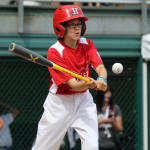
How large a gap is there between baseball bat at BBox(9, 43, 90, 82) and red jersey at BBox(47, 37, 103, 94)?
0.45 feet

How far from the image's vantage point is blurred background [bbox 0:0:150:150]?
6.17 m

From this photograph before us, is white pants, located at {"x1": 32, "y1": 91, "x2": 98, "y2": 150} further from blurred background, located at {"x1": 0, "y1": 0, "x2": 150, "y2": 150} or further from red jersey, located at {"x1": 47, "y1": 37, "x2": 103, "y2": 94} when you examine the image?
blurred background, located at {"x1": 0, "y1": 0, "x2": 150, "y2": 150}

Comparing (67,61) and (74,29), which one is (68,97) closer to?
(67,61)

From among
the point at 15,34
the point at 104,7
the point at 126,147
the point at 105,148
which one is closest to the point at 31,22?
the point at 15,34

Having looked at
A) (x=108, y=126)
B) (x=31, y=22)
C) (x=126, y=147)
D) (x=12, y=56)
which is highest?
(x=31, y=22)

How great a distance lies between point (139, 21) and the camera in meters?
6.46

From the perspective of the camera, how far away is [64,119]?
415 centimetres

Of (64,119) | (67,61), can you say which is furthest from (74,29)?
(64,119)

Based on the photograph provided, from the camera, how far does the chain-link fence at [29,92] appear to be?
689 centimetres

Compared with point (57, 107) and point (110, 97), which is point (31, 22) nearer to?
point (110, 97)

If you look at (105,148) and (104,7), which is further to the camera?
(104,7)

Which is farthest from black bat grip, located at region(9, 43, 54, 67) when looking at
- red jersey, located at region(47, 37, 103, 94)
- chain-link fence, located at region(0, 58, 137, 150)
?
chain-link fence, located at region(0, 58, 137, 150)

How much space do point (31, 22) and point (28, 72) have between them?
1.18m

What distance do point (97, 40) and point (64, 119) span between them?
2.40m
